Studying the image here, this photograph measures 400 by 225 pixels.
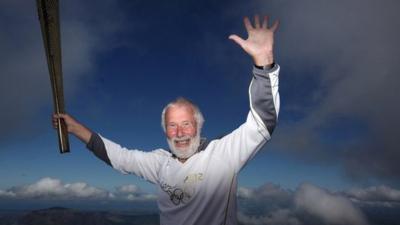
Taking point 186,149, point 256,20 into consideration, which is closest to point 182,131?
point 186,149

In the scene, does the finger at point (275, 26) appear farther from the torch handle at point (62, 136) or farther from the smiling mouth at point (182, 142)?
the torch handle at point (62, 136)

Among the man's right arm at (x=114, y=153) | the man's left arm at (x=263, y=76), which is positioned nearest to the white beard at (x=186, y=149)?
the man's right arm at (x=114, y=153)

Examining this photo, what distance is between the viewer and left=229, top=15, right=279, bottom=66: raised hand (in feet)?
13.2

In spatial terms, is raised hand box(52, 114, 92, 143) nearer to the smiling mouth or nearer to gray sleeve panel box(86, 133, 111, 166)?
gray sleeve panel box(86, 133, 111, 166)

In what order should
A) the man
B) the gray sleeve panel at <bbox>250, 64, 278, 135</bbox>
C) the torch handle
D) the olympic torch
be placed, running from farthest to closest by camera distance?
the torch handle → the man → the gray sleeve panel at <bbox>250, 64, 278, 135</bbox> → the olympic torch

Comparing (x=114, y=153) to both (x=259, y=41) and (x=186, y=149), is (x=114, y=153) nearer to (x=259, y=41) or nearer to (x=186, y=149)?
(x=186, y=149)

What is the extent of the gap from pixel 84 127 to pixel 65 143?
1.82 feet

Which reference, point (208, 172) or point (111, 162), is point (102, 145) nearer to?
point (111, 162)

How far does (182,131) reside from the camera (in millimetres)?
4977

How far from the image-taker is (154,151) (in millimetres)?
5602

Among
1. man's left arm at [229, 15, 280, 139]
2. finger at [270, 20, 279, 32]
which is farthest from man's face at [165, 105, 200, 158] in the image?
finger at [270, 20, 279, 32]

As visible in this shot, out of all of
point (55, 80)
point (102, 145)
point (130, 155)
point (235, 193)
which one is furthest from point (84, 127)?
point (235, 193)

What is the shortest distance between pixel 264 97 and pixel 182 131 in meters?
1.49

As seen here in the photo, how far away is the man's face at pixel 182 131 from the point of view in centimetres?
494
